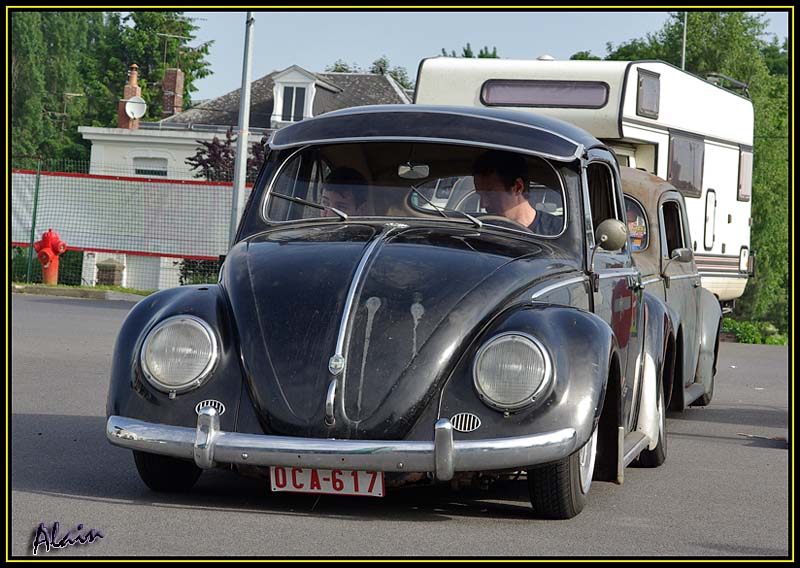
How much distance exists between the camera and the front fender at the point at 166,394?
5793mm

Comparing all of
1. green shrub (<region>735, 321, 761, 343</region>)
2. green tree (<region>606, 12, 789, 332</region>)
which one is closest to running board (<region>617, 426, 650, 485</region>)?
green shrub (<region>735, 321, 761, 343</region>)

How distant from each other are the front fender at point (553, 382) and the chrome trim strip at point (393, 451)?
6 cm

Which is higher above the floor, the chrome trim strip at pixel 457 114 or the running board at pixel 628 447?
the chrome trim strip at pixel 457 114

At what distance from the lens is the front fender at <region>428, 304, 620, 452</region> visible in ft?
18.3

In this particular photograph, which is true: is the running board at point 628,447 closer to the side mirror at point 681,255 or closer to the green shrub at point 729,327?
the side mirror at point 681,255

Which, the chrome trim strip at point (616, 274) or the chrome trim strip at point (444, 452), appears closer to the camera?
the chrome trim strip at point (444, 452)

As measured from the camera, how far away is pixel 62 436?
8445 mm

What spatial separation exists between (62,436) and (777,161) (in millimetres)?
60024

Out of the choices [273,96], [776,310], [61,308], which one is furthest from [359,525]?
[776,310]

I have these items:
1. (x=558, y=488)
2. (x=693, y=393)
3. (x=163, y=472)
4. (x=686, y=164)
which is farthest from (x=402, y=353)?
(x=686, y=164)

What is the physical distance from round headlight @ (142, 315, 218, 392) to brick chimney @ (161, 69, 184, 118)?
54.0 meters

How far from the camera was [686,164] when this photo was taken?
53.7ft

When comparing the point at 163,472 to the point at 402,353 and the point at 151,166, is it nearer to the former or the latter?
the point at 402,353

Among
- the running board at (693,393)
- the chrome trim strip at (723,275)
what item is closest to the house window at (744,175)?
the chrome trim strip at (723,275)
